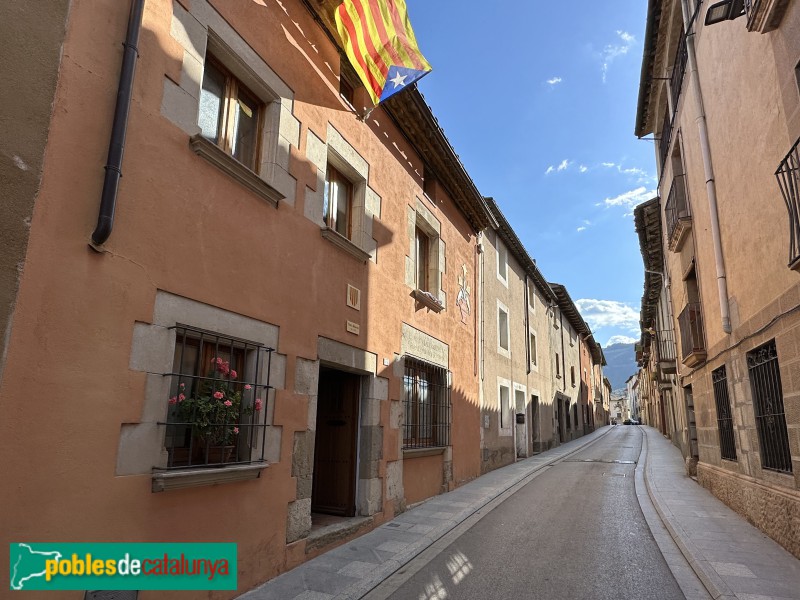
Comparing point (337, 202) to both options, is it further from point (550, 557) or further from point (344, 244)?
point (550, 557)

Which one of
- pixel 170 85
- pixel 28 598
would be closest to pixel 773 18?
pixel 170 85

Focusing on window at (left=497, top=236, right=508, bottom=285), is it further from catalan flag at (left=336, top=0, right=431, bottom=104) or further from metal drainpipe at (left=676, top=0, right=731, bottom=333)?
catalan flag at (left=336, top=0, right=431, bottom=104)

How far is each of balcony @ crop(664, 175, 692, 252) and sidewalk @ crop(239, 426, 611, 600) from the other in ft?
23.0

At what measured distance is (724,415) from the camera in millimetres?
8828

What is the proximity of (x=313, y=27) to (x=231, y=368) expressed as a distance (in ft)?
15.1

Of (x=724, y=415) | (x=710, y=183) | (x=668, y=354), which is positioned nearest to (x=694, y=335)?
(x=724, y=415)

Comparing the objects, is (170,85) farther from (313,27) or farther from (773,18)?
(773,18)

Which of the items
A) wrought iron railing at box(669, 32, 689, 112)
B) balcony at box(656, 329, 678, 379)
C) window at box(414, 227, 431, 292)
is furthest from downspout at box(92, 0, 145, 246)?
balcony at box(656, 329, 678, 379)

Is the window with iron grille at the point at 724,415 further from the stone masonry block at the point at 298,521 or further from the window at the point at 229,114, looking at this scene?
the window at the point at 229,114

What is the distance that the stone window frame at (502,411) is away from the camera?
1417cm

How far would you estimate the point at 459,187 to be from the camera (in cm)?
1142

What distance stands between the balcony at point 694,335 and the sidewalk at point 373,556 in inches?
197

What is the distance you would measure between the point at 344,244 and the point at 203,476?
11.4 ft

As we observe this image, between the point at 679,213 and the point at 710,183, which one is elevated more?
the point at 679,213
